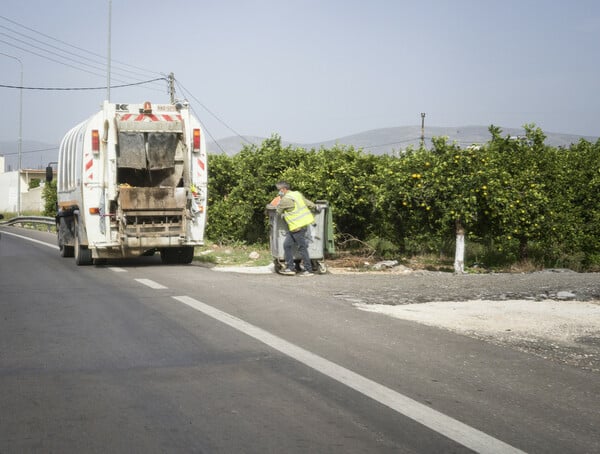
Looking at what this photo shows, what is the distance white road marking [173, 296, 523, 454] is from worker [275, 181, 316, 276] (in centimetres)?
633

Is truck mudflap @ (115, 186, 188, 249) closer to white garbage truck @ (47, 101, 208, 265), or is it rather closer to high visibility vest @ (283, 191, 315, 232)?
white garbage truck @ (47, 101, 208, 265)

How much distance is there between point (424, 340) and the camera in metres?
7.22

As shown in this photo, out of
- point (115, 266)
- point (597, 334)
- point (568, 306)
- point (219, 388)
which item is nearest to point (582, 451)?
point (219, 388)

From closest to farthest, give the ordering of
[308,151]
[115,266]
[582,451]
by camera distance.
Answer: [582,451] < [115,266] < [308,151]

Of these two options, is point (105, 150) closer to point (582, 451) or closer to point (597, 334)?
point (597, 334)

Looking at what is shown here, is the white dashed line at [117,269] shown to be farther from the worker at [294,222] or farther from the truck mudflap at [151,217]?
the worker at [294,222]

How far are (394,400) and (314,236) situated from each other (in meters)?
9.61

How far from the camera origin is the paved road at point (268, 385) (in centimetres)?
425

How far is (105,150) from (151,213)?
152 centimetres

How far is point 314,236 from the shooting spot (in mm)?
14562

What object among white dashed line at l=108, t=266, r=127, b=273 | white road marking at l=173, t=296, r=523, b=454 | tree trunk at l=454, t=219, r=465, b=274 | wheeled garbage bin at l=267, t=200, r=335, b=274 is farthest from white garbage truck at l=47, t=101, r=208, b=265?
white road marking at l=173, t=296, r=523, b=454

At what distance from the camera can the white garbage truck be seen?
1456 cm

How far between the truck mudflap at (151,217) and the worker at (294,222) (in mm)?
2226

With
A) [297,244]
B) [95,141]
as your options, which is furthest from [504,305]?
[95,141]
